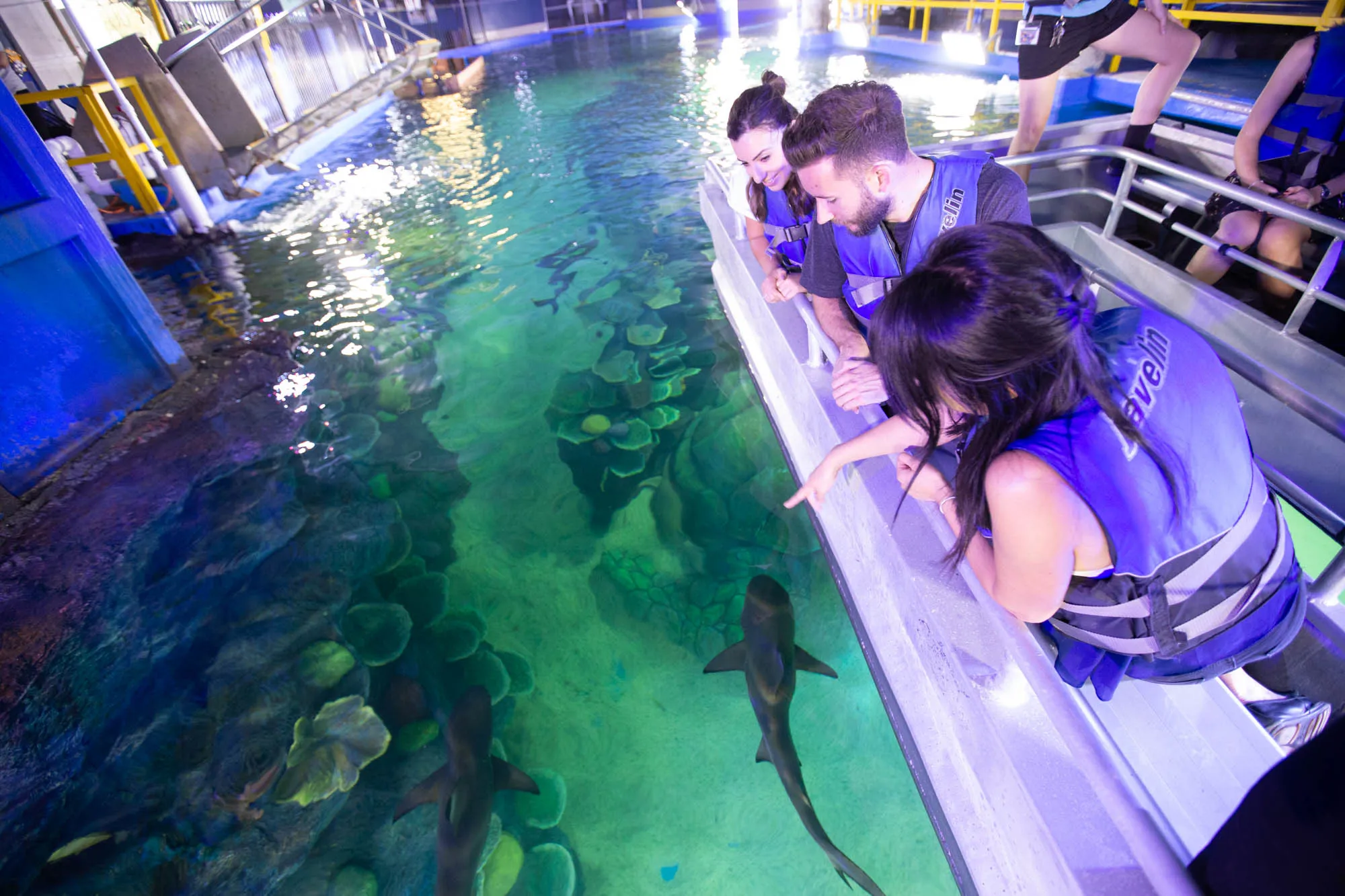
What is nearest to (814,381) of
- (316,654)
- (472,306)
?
(316,654)

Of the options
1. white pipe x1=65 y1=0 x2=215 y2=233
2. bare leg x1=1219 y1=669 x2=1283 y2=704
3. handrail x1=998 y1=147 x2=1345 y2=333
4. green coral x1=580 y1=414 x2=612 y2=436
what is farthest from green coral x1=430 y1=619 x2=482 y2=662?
white pipe x1=65 y1=0 x2=215 y2=233

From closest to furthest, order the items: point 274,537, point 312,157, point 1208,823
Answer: point 1208,823
point 274,537
point 312,157

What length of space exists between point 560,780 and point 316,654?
1378 millimetres

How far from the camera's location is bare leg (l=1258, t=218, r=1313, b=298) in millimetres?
2838

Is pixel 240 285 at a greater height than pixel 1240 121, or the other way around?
pixel 1240 121

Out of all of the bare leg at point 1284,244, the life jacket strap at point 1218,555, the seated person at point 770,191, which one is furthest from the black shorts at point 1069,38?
the life jacket strap at point 1218,555

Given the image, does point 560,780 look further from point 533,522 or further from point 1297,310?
point 1297,310

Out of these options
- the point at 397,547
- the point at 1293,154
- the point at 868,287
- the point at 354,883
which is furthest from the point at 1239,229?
the point at 354,883

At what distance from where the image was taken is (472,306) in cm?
578

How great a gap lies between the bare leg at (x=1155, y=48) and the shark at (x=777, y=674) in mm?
3792

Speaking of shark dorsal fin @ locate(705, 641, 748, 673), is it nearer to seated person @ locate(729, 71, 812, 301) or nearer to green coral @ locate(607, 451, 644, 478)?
green coral @ locate(607, 451, 644, 478)

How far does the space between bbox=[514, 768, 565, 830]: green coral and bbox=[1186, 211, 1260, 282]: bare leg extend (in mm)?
3989

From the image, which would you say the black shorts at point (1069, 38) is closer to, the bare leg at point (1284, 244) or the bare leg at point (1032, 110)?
the bare leg at point (1032, 110)

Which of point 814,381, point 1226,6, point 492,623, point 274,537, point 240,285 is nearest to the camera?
point 814,381
